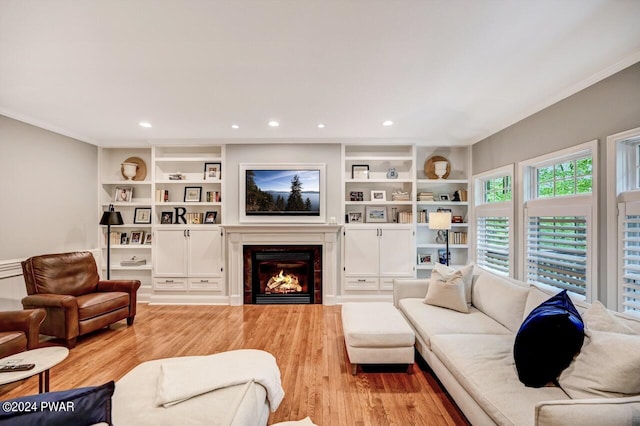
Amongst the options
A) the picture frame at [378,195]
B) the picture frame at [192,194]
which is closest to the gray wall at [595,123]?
the picture frame at [378,195]

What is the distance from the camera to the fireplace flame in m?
4.59

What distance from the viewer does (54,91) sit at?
8.91ft

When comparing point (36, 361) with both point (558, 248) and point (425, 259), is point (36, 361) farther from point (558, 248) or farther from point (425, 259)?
point (425, 259)

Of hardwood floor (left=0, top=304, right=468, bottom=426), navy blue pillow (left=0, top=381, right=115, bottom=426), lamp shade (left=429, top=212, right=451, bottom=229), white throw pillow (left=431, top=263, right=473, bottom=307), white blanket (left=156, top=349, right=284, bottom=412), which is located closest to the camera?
navy blue pillow (left=0, top=381, right=115, bottom=426)

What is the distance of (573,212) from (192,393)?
11.3 feet

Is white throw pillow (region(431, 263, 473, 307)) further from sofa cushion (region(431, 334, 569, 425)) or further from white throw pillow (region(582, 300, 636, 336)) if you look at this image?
white throw pillow (region(582, 300, 636, 336))

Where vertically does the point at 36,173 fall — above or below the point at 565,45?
below

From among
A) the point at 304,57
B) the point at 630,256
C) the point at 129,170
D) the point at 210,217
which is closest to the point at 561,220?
the point at 630,256

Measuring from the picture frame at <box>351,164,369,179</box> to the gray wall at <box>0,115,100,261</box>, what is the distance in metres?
4.32

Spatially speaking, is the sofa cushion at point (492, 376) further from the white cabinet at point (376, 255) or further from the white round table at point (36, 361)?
the white round table at point (36, 361)

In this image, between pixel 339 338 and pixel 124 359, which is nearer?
pixel 124 359

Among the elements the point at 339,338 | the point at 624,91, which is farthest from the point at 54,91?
the point at 624,91

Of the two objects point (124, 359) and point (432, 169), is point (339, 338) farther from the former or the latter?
point (432, 169)

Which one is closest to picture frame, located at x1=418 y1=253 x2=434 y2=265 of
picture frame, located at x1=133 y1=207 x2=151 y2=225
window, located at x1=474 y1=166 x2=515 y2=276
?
window, located at x1=474 y1=166 x2=515 y2=276
